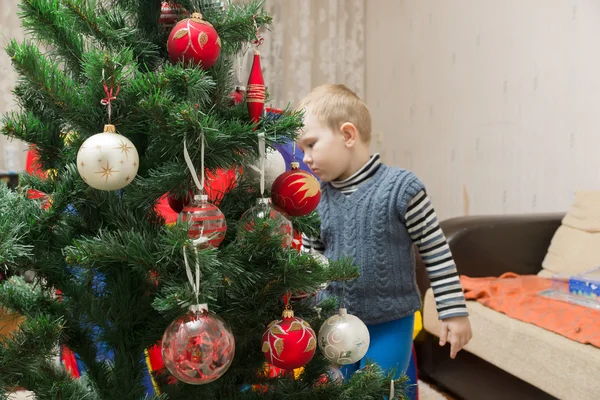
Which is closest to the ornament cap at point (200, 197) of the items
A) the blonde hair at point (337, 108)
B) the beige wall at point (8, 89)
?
the blonde hair at point (337, 108)

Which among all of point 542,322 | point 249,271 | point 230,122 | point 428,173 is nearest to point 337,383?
point 249,271

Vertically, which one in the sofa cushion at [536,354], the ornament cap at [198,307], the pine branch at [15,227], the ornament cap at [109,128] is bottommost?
the sofa cushion at [536,354]

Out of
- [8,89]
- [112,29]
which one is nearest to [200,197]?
[112,29]

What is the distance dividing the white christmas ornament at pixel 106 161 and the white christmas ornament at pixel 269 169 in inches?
7.8

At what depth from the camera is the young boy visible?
123 cm

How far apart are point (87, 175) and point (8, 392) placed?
32cm

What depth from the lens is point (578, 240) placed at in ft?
6.55

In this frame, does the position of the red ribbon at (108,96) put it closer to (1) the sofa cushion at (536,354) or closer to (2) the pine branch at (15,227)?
(2) the pine branch at (15,227)

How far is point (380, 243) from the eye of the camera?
124cm

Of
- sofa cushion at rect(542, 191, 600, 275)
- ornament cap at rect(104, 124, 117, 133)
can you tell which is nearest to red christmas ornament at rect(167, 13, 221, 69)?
ornament cap at rect(104, 124, 117, 133)

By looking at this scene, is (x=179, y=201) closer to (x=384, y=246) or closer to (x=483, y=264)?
(x=384, y=246)

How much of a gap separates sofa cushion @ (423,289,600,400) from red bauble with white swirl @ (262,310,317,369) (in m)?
0.89

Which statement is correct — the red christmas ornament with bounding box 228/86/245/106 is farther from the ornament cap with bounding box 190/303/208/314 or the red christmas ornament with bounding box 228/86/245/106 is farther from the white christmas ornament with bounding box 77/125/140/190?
the ornament cap with bounding box 190/303/208/314

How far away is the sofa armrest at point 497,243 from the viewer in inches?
77.4
